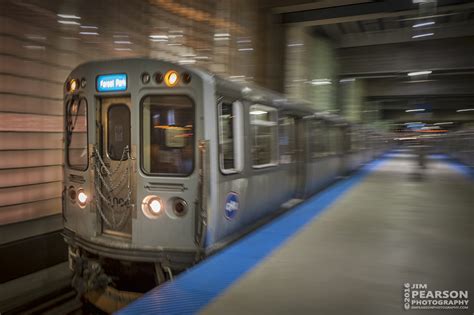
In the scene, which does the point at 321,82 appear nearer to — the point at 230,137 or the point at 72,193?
the point at 230,137

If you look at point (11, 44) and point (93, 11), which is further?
point (93, 11)

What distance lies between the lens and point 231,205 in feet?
16.5

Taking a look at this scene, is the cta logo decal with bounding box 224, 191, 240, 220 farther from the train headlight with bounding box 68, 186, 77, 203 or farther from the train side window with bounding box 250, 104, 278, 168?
the train headlight with bounding box 68, 186, 77, 203

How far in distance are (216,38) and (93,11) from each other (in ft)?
Answer: 16.3

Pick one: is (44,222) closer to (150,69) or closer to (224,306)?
(150,69)

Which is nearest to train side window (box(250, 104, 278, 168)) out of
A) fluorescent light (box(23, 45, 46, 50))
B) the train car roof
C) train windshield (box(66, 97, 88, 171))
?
the train car roof

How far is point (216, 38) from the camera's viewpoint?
12484 mm

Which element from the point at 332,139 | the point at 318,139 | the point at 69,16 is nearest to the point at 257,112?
the point at 69,16

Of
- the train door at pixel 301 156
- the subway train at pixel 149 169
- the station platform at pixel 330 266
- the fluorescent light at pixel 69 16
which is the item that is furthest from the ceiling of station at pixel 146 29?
the station platform at pixel 330 266

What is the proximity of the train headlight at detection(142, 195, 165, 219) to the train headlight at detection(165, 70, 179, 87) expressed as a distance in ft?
4.21

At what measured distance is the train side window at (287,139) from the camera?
24.0 feet

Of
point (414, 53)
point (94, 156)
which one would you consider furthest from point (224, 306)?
point (414, 53)

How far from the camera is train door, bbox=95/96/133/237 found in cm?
479

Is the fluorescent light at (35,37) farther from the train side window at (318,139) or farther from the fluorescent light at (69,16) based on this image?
the train side window at (318,139)
